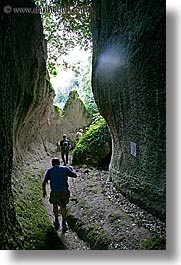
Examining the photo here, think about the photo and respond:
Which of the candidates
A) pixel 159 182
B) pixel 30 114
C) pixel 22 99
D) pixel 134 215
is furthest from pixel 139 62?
pixel 30 114

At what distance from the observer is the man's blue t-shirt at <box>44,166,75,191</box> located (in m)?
2.32

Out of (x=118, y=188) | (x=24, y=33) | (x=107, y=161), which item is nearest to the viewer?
(x=118, y=188)

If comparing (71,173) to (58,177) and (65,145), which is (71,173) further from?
(65,145)

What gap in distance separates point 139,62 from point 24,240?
4.83ft

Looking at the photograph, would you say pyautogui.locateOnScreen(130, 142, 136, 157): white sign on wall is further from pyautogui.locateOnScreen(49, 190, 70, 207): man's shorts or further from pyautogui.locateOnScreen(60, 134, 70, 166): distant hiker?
pyautogui.locateOnScreen(49, 190, 70, 207): man's shorts

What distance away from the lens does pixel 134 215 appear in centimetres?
237

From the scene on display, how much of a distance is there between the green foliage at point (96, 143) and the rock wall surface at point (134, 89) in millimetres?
164

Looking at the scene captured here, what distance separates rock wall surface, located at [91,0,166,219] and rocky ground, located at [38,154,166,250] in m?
0.10

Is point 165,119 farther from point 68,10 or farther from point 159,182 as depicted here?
point 68,10

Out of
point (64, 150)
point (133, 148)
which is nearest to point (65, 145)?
point (64, 150)

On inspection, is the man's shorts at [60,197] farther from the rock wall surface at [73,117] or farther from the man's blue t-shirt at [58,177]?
the rock wall surface at [73,117]

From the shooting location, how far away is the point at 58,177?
2.34 metres

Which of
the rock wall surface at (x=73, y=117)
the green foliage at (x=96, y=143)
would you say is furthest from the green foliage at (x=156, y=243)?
the green foliage at (x=96, y=143)

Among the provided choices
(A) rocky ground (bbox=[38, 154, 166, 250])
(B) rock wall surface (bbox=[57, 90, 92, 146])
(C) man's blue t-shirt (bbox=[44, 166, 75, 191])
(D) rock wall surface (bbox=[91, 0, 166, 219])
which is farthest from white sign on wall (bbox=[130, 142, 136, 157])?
(C) man's blue t-shirt (bbox=[44, 166, 75, 191])
